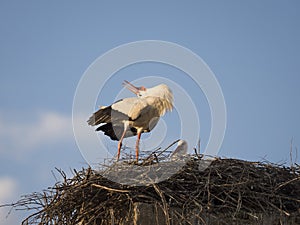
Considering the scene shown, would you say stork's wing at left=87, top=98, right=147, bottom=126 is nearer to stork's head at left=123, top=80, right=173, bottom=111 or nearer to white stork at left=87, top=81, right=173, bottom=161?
white stork at left=87, top=81, right=173, bottom=161

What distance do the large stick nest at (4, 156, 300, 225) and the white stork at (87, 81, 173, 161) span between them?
2.74 metres

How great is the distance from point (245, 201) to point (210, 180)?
1.09ft

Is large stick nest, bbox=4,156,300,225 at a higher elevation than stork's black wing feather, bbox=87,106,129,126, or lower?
lower

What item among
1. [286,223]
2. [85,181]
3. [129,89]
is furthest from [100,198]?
[129,89]

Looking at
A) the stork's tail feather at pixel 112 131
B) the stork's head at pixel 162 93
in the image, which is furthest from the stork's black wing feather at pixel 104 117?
the stork's head at pixel 162 93

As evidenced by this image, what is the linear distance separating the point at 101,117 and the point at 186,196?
A: 387cm

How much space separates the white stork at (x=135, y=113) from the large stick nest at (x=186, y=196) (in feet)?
8.98

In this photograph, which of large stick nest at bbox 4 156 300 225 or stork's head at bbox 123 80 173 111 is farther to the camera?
stork's head at bbox 123 80 173 111

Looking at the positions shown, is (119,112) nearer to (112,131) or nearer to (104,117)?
(104,117)

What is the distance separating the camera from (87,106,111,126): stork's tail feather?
341 inches

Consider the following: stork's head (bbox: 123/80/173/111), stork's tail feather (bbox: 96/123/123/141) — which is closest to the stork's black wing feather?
stork's tail feather (bbox: 96/123/123/141)

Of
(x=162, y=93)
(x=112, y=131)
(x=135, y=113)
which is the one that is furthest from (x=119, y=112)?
(x=162, y=93)

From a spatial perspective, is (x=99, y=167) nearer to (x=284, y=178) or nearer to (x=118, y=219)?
(x=118, y=219)

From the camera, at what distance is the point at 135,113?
27.4ft
